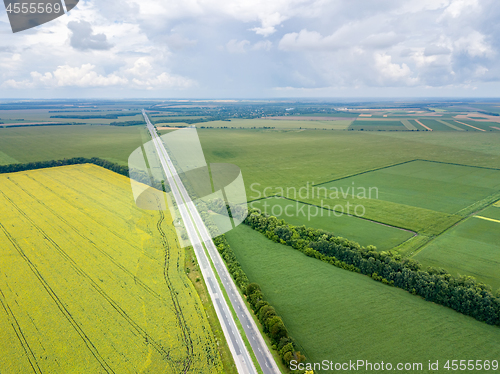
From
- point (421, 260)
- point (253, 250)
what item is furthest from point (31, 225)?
point (421, 260)

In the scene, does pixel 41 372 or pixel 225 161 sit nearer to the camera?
pixel 41 372

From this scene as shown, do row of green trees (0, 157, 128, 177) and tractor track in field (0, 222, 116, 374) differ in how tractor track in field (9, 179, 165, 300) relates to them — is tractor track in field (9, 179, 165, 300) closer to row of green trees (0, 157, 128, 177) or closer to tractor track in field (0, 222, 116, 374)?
tractor track in field (0, 222, 116, 374)

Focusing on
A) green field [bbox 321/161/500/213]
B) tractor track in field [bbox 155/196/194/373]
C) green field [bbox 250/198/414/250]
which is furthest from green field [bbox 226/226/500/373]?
green field [bbox 321/161/500/213]

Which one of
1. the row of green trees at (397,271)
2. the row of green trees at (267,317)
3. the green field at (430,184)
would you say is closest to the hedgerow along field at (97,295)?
the row of green trees at (267,317)

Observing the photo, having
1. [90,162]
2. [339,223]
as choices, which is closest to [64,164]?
[90,162]

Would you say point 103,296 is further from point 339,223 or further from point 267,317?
point 339,223

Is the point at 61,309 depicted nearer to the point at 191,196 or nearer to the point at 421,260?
the point at 191,196
